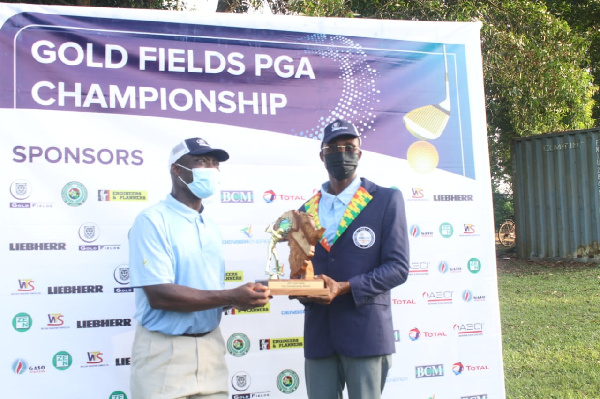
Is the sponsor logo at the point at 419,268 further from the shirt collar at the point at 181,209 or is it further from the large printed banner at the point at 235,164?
the shirt collar at the point at 181,209

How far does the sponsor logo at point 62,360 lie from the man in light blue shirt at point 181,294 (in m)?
1.15

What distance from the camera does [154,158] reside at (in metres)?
3.58

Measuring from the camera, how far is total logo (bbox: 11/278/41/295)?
3.32 meters

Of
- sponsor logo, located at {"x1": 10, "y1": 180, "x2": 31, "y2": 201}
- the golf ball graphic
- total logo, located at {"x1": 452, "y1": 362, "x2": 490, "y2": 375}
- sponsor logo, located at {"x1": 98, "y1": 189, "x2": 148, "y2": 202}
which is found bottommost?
total logo, located at {"x1": 452, "y1": 362, "x2": 490, "y2": 375}

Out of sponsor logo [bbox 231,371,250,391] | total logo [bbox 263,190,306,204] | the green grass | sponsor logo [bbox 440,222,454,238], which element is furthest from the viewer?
the green grass

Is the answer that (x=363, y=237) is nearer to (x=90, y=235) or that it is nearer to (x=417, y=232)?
(x=417, y=232)

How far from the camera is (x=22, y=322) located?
10.9 feet

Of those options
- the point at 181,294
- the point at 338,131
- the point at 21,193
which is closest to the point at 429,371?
Result: the point at 338,131

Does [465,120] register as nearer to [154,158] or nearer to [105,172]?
[154,158]

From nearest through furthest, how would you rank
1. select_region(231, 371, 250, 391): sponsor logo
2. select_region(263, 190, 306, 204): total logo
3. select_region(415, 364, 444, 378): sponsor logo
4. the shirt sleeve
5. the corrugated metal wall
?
1. the shirt sleeve
2. select_region(231, 371, 250, 391): sponsor logo
3. select_region(263, 190, 306, 204): total logo
4. select_region(415, 364, 444, 378): sponsor logo
5. the corrugated metal wall

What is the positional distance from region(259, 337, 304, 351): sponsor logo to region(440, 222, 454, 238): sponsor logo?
1327mm

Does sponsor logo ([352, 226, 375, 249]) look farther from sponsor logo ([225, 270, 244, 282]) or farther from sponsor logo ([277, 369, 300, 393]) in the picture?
sponsor logo ([277, 369, 300, 393])

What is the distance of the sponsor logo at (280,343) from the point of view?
3727mm

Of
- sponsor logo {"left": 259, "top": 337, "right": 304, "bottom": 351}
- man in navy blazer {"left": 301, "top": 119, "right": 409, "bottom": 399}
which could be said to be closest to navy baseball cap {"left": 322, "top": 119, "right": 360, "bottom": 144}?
man in navy blazer {"left": 301, "top": 119, "right": 409, "bottom": 399}
